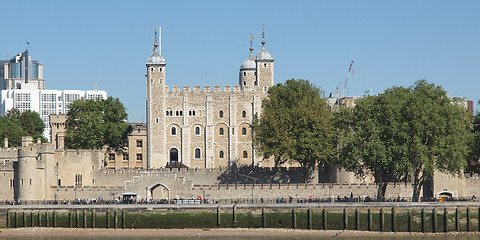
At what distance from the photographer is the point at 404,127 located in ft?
247

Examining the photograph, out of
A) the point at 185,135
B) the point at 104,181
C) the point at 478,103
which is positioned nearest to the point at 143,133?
the point at 185,135

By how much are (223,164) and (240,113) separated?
20.8ft

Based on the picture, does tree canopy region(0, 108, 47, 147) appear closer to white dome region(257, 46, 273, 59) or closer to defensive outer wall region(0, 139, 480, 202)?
defensive outer wall region(0, 139, 480, 202)

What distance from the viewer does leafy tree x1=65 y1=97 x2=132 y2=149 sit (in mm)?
100938

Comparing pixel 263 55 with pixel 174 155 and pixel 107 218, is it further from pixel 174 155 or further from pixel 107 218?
pixel 107 218

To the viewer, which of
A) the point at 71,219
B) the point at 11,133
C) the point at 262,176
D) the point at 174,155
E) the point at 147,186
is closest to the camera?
the point at 71,219

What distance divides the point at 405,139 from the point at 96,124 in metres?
39.8

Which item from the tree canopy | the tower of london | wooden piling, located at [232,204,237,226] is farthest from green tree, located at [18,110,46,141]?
wooden piling, located at [232,204,237,226]

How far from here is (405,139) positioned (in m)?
75.1

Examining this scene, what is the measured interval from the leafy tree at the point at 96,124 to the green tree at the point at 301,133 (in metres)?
19.4

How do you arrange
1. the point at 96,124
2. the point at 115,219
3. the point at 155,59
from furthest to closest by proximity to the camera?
the point at 155,59, the point at 96,124, the point at 115,219

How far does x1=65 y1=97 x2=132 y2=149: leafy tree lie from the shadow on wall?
17.1 m

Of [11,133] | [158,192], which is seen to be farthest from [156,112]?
[158,192]

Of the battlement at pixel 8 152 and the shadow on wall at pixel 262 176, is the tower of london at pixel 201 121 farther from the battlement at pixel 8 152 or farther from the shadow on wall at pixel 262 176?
the battlement at pixel 8 152
